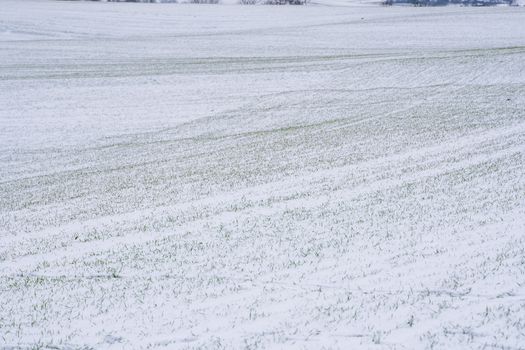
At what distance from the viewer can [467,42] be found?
44250 millimetres

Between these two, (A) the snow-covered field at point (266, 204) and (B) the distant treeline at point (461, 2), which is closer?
(A) the snow-covered field at point (266, 204)

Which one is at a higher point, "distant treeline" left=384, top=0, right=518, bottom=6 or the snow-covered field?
"distant treeline" left=384, top=0, right=518, bottom=6

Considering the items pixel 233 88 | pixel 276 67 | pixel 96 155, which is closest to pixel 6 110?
pixel 96 155

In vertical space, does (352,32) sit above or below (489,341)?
above

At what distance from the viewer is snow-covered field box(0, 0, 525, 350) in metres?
8.46

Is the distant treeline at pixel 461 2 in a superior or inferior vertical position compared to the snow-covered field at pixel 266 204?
superior

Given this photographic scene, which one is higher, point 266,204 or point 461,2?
point 461,2

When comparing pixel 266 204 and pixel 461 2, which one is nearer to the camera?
pixel 266 204

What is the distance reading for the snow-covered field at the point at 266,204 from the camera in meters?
8.46

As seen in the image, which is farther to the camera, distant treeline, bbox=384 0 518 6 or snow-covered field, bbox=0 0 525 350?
distant treeline, bbox=384 0 518 6

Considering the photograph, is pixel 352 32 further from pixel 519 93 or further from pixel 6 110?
pixel 6 110

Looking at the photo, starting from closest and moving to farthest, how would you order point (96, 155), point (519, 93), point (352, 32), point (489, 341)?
point (489, 341)
point (96, 155)
point (519, 93)
point (352, 32)

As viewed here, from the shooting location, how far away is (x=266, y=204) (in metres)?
14.2

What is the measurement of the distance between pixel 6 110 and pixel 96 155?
9.46 meters
